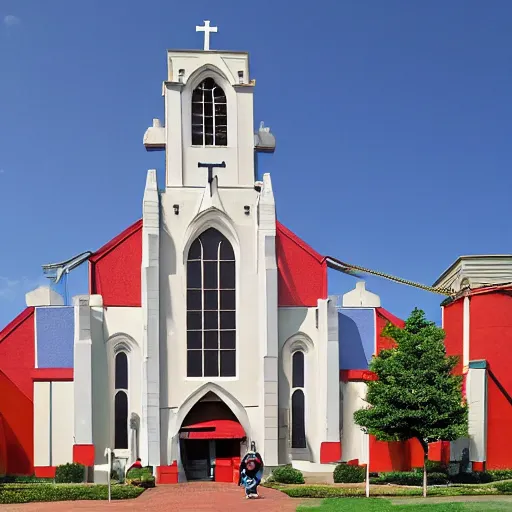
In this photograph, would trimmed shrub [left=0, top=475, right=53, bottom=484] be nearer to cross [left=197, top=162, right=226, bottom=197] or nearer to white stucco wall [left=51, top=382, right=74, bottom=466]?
white stucco wall [left=51, top=382, right=74, bottom=466]

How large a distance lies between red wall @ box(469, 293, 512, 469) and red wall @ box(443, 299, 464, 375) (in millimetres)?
1165

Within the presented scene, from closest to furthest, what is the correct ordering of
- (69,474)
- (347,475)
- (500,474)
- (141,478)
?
(141,478) < (500,474) < (347,475) < (69,474)

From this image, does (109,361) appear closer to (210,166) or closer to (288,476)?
(288,476)

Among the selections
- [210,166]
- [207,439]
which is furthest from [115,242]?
[207,439]

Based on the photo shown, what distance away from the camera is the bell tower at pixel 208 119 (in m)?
40.9

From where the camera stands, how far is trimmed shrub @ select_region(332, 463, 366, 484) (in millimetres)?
36656

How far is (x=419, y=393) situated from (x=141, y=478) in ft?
31.9

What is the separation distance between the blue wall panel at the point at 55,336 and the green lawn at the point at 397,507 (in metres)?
16.7

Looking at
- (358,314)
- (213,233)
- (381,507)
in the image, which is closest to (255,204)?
(213,233)

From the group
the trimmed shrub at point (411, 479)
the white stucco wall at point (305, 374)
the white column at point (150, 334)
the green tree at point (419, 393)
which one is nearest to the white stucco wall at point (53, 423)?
the white column at point (150, 334)

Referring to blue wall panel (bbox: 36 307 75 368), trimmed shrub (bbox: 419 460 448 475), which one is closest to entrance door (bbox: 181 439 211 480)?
blue wall panel (bbox: 36 307 75 368)

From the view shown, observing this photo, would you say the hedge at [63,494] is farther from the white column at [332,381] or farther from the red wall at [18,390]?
the white column at [332,381]

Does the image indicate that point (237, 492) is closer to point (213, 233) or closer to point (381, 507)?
point (381, 507)

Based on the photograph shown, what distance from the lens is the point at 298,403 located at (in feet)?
131
